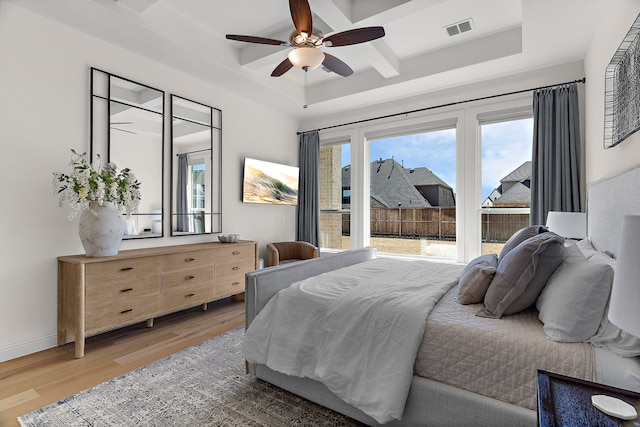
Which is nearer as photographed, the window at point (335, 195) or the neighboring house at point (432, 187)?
the neighboring house at point (432, 187)

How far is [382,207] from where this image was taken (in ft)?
16.2

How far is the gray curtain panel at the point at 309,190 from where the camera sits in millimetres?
5184

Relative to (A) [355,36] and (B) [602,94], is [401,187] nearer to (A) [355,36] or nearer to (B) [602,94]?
(B) [602,94]

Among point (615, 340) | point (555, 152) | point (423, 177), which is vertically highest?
point (555, 152)

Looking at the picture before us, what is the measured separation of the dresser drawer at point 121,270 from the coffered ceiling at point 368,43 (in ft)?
6.18

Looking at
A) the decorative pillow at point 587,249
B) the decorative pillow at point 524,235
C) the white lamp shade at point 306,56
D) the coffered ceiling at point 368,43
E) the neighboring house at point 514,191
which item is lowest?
the decorative pillow at point 587,249

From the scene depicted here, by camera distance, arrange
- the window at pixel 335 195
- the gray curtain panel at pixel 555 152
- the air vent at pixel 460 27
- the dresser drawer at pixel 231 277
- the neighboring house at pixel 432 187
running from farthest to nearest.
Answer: the window at pixel 335 195 < the neighboring house at pixel 432 187 < the dresser drawer at pixel 231 277 < the gray curtain panel at pixel 555 152 < the air vent at pixel 460 27

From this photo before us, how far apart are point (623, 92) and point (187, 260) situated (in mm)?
3667

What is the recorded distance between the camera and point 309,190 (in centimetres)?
527

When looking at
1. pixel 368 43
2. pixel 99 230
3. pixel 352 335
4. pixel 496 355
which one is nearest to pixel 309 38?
pixel 368 43

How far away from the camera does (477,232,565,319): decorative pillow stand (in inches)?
60.5

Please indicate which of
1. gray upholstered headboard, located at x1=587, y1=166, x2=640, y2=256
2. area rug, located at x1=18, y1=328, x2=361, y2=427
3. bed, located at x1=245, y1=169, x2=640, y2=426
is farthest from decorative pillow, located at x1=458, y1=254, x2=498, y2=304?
area rug, located at x1=18, y1=328, x2=361, y2=427

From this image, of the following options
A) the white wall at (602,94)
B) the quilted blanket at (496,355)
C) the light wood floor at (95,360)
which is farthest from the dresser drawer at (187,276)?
the white wall at (602,94)

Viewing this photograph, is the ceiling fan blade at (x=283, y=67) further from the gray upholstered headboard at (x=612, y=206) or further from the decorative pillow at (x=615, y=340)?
the decorative pillow at (x=615, y=340)
